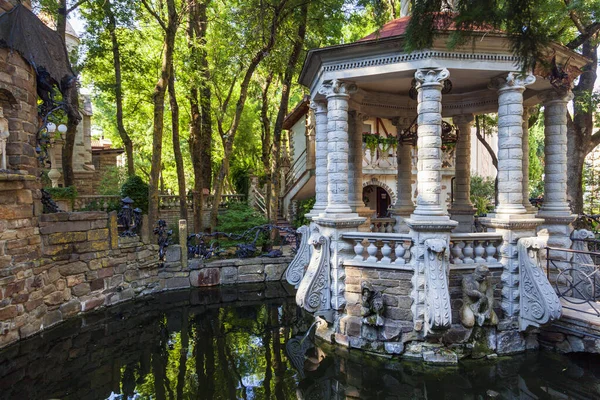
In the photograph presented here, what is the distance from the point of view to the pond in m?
5.05

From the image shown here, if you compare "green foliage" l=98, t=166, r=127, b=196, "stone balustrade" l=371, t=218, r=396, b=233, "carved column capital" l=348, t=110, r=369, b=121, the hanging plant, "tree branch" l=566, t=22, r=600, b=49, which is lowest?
"stone balustrade" l=371, t=218, r=396, b=233

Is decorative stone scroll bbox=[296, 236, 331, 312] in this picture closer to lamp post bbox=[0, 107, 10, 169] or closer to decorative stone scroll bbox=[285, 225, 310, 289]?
decorative stone scroll bbox=[285, 225, 310, 289]

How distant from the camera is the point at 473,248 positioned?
633cm

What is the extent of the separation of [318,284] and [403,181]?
15.1 ft

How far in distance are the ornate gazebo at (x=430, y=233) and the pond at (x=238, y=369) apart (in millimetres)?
583

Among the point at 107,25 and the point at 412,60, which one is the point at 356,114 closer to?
the point at 412,60

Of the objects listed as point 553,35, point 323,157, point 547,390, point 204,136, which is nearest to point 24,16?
point 323,157

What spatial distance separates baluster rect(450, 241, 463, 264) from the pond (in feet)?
5.22

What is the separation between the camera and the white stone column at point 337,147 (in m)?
6.73

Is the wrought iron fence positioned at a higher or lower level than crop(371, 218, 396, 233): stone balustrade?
lower

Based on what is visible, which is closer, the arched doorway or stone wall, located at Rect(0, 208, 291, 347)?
stone wall, located at Rect(0, 208, 291, 347)

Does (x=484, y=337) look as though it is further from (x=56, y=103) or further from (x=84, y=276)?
(x=56, y=103)

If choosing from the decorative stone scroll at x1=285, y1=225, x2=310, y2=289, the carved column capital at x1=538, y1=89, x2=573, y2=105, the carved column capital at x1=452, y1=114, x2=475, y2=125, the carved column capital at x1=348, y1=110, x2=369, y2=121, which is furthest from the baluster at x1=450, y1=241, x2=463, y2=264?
the carved column capital at x1=452, y1=114, x2=475, y2=125

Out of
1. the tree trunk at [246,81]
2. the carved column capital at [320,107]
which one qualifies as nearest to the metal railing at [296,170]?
the tree trunk at [246,81]
